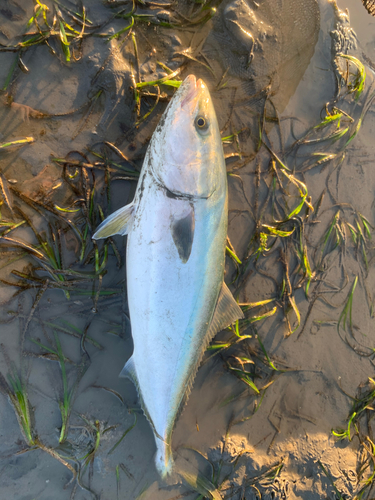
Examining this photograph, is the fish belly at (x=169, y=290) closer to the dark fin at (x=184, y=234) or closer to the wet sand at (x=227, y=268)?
the dark fin at (x=184, y=234)

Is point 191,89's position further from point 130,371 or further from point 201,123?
point 130,371

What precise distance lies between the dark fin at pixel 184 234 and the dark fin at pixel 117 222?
364mm

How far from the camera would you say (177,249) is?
1.75m

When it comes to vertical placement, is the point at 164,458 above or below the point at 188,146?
below

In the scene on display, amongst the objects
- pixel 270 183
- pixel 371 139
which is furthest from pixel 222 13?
pixel 371 139

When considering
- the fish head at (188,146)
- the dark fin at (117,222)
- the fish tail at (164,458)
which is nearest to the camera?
the fish head at (188,146)

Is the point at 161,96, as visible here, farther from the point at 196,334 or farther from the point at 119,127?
the point at 196,334

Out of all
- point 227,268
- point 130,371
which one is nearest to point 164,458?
point 130,371

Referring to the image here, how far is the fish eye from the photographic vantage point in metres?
1.73

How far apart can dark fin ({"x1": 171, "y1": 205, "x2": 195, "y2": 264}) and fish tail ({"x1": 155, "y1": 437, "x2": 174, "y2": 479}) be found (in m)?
1.47

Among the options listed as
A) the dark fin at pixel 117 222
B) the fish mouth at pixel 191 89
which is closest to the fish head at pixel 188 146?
the fish mouth at pixel 191 89

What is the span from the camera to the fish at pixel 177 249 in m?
1.73

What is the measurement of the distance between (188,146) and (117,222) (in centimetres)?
71

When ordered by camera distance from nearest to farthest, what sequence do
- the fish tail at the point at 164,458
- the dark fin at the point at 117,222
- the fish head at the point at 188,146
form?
1. the fish head at the point at 188,146
2. the dark fin at the point at 117,222
3. the fish tail at the point at 164,458
